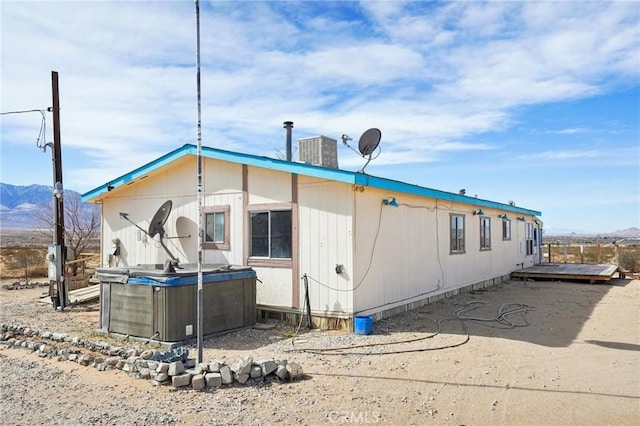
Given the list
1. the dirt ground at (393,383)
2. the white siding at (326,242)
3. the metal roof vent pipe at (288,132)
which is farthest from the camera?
the metal roof vent pipe at (288,132)

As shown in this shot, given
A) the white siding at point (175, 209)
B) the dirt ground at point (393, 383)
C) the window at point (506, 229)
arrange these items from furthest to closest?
the window at point (506, 229) → the white siding at point (175, 209) → the dirt ground at point (393, 383)

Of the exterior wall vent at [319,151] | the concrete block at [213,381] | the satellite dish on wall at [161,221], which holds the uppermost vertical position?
the exterior wall vent at [319,151]

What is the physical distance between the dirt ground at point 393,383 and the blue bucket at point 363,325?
141 mm

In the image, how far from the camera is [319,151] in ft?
31.3

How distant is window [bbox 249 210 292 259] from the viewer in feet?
29.4

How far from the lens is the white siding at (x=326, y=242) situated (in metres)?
8.22

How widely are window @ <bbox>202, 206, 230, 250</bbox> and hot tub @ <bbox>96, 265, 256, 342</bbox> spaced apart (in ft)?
4.04

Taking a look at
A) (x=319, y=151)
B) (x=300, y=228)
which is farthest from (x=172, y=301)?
(x=319, y=151)

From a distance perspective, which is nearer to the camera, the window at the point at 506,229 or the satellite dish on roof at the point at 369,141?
the satellite dish on roof at the point at 369,141

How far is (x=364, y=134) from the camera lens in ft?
28.6

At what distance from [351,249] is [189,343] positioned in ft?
9.70

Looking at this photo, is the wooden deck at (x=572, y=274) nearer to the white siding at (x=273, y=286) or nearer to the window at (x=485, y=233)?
the window at (x=485, y=233)

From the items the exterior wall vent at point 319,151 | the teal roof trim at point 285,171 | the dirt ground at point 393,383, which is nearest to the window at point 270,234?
the teal roof trim at point 285,171

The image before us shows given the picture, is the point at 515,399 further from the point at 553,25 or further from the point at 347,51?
the point at 347,51
